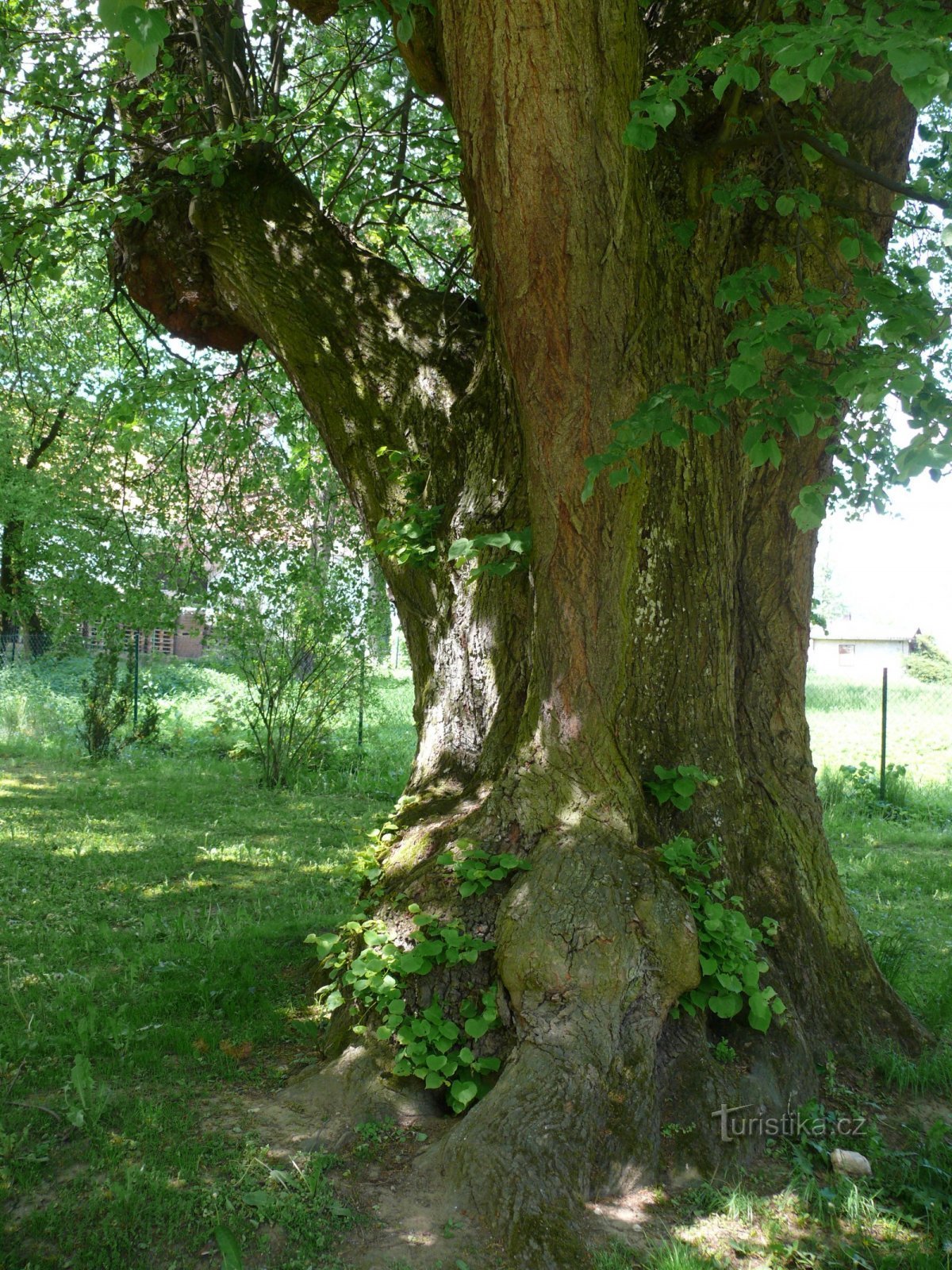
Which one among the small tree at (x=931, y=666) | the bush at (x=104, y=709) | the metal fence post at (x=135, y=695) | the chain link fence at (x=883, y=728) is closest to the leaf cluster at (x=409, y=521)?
the chain link fence at (x=883, y=728)

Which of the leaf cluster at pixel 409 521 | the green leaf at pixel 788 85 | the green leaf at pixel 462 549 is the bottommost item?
the green leaf at pixel 462 549

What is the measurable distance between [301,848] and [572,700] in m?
4.86

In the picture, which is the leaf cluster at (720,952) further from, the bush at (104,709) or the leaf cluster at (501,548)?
the bush at (104,709)

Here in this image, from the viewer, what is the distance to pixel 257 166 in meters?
5.33

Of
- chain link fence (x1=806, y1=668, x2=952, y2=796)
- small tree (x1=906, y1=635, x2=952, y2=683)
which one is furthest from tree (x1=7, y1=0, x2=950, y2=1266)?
small tree (x1=906, y1=635, x2=952, y2=683)

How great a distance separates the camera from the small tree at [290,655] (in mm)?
10781

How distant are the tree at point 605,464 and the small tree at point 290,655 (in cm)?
566

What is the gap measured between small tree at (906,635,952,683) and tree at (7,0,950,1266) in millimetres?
32123

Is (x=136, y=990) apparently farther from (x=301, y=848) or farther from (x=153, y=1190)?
(x=301, y=848)

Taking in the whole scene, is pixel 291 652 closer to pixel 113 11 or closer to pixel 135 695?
pixel 135 695

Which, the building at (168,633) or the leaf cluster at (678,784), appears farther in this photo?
the building at (168,633)

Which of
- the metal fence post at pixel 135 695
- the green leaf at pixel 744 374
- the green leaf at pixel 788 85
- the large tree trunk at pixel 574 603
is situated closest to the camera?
the green leaf at pixel 788 85

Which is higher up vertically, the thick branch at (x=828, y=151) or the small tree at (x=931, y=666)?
the thick branch at (x=828, y=151)

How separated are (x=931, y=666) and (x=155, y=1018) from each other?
37819 millimetres
